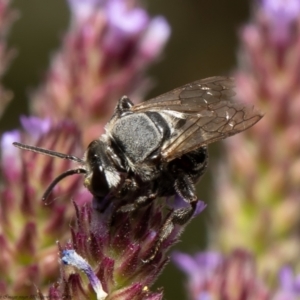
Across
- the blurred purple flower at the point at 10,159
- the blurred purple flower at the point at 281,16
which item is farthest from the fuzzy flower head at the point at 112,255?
the blurred purple flower at the point at 281,16

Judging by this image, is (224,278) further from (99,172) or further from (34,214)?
(99,172)

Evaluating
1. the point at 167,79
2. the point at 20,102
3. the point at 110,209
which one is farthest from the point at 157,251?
the point at 167,79

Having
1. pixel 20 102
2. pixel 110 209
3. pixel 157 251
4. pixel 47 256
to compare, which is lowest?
pixel 157 251

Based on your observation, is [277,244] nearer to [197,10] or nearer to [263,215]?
[263,215]

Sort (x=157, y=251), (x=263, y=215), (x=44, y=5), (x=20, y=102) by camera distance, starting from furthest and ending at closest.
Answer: (x=44, y=5), (x=20, y=102), (x=263, y=215), (x=157, y=251)

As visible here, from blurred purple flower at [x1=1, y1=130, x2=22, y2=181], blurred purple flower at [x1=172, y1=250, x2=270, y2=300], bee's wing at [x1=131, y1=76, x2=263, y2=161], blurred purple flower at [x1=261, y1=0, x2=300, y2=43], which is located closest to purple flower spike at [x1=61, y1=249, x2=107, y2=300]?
bee's wing at [x1=131, y1=76, x2=263, y2=161]

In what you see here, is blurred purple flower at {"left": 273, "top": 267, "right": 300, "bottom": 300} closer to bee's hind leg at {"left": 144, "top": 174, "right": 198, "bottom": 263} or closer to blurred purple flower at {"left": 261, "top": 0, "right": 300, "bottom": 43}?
bee's hind leg at {"left": 144, "top": 174, "right": 198, "bottom": 263}
